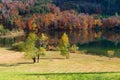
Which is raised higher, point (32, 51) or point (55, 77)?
point (55, 77)

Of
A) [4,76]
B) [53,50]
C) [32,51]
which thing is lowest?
[53,50]

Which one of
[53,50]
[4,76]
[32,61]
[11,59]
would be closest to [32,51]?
[32,61]

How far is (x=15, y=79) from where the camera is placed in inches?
1350

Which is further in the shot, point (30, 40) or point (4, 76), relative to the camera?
point (30, 40)

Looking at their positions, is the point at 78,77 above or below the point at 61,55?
above

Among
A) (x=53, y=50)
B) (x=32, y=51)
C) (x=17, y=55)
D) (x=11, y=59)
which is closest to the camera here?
(x=32, y=51)

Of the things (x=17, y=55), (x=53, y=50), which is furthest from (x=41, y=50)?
(x=53, y=50)

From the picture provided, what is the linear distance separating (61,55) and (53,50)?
52.2ft

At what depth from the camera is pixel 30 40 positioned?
3812 inches

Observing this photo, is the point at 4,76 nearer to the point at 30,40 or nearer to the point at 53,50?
the point at 30,40

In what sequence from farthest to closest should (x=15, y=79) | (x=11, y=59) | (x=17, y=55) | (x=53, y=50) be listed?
(x=53, y=50)
(x=17, y=55)
(x=11, y=59)
(x=15, y=79)

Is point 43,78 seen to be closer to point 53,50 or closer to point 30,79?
point 30,79

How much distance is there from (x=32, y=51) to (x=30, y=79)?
5811 cm

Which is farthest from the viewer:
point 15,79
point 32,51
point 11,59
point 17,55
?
point 17,55
